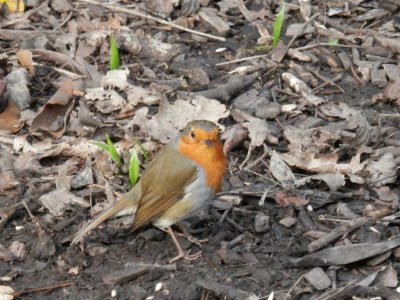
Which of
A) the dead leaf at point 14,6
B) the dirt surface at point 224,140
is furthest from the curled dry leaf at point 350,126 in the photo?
the dead leaf at point 14,6

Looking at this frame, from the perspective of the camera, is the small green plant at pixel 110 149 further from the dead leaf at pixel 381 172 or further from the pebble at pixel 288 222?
the dead leaf at pixel 381 172

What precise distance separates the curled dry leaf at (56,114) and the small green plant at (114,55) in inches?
15.3

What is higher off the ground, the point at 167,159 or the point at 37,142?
the point at 167,159

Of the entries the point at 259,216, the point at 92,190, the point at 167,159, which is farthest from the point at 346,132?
the point at 92,190

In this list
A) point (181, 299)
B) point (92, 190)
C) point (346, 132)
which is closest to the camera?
point (181, 299)

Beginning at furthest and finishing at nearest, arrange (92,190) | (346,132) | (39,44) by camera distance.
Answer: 1. (39,44)
2. (346,132)
3. (92,190)

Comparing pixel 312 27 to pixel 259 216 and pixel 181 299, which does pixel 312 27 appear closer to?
pixel 259 216

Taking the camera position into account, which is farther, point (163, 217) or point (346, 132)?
point (346, 132)

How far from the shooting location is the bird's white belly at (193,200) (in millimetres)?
4648

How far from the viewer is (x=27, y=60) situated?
609 cm

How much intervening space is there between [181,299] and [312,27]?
121 inches

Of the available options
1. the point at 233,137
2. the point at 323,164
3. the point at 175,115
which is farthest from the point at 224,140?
the point at 323,164

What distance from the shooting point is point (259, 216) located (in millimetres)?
4820

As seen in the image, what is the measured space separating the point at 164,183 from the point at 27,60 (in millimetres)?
1927
